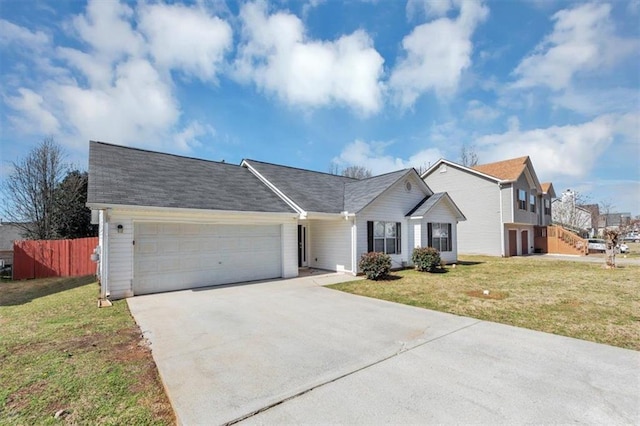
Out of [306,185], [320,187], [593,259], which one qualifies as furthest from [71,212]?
[593,259]

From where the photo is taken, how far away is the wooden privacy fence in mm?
14055

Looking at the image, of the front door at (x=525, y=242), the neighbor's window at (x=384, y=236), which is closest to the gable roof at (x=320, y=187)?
the neighbor's window at (x=384, y=236)

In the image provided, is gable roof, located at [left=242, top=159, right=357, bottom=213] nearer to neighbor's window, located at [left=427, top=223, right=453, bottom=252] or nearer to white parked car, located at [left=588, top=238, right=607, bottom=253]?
neighbor's window, located at [left=427, top=223, right=453, bottom=252]

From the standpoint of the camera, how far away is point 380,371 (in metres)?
4.07

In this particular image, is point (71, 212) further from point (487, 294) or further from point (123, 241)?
point (487, 294)

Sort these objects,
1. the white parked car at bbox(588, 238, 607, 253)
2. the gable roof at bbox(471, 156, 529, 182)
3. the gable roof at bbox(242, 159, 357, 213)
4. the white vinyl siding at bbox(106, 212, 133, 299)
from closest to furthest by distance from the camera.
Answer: the white vinyl siding at bbox(106, 212, 133, 299) < the gable roof at bbox(242, 159, 357, 213) < the gable roof at bbox(471, 156, 529, 182) < the white parked car at bbox(588, 238, 607, 253)

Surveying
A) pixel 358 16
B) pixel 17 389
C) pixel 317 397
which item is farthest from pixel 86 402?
pixel 358 16

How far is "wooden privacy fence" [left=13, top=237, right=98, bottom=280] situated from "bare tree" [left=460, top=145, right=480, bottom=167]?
3716 centimetres

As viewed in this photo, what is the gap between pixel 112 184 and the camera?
31.0 feet

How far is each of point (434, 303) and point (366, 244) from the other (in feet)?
18.6

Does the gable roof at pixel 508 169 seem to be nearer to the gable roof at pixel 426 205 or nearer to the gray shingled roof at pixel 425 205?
the gable roof at pixel 426 205

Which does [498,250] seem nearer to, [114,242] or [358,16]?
[358,16]

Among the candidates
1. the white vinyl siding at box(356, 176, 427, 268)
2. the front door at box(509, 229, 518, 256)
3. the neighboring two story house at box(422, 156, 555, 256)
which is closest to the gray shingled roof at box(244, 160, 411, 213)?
the white vinyl siding at box(356, 176, 427, 268)

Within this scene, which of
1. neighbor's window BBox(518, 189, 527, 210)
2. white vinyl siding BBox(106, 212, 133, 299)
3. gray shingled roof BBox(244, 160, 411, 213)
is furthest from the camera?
neighbor's window BBox(518, 189, 527, 210)
